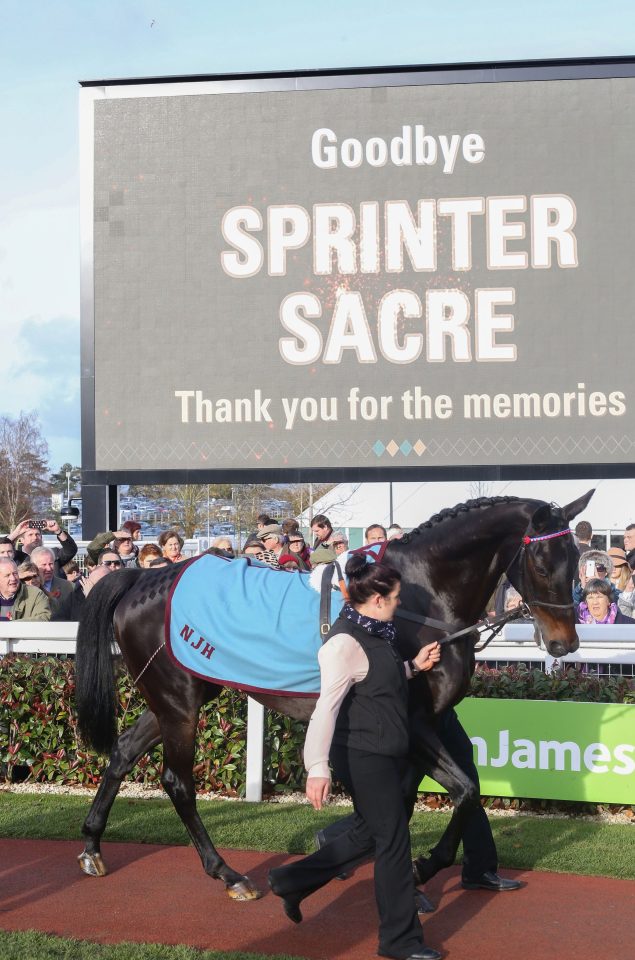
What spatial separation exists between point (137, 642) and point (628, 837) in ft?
8.58

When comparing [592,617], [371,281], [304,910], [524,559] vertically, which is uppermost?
[371,281]

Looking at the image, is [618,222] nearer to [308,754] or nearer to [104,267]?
[104,267]

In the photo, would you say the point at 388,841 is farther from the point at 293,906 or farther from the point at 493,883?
the point at 493,883

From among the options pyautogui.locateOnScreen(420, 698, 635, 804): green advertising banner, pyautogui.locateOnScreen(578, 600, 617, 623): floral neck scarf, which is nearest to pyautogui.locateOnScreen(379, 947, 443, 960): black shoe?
pyautogui.locateOnScreen(420, 698, 635, 804): green advertising banner

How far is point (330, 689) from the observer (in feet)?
11.7

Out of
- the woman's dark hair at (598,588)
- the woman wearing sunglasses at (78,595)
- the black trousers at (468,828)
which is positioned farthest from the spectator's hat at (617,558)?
the black trousers at (468,828)

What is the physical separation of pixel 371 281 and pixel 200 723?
6.44m

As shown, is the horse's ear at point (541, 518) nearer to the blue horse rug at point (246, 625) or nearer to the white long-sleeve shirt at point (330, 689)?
the blue horse rug at point (246, 625)

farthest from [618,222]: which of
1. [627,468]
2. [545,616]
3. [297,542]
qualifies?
[545,616]

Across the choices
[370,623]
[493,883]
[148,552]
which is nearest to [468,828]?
[493,883]

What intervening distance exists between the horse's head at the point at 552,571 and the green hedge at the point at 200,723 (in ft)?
5.92

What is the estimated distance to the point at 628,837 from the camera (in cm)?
530

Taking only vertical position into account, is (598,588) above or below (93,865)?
above

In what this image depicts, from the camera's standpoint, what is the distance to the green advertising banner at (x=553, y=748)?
18.5 feet
